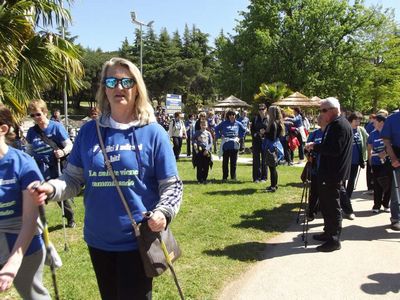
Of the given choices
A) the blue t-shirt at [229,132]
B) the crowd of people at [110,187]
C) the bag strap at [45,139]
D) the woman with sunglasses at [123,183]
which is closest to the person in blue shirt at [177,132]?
the blue t-shirt at [229,132]

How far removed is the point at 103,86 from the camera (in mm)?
2641

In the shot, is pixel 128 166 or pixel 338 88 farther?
pixel 338 88

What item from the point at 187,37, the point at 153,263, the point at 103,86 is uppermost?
the point at 187,37

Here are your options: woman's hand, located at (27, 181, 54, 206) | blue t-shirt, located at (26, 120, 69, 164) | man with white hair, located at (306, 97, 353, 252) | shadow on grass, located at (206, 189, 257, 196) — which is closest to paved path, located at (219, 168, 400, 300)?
man with white hair, located at (306, 97, 353, 252)

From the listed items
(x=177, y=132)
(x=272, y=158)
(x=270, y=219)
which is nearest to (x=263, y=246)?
(x=270, y=219)

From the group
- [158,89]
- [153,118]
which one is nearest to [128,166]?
[153,118]

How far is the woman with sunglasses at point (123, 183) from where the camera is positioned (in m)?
2.38

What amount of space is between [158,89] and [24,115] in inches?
2340

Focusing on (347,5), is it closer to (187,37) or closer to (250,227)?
(250,227)

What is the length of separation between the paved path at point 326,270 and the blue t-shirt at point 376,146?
1.43 m

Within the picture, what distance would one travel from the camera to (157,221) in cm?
226

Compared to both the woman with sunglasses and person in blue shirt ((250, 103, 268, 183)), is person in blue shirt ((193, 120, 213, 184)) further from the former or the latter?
the woman with sunglasses

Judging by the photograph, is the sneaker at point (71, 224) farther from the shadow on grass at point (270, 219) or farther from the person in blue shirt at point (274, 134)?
the person in blue shirt at point (274, 134)

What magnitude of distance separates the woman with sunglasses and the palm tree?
5254 millimetres
